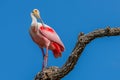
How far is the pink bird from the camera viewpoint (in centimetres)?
1398

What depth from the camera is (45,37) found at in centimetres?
1446

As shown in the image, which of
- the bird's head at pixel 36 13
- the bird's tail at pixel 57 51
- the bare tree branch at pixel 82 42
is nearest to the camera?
the bare tree branch at pixel 82 42

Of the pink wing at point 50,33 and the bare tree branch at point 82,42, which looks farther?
the pink wing at point 50,33

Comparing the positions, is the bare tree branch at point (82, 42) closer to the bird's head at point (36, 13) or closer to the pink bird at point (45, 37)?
the pink bird at point (45, 37)

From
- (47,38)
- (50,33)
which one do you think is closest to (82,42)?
(50,33)

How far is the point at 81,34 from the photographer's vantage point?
1038cm

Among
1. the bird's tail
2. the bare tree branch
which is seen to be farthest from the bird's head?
the bare tree branch

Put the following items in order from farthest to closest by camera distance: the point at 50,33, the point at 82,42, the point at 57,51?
the point at 50,33 → the point at 57,51 → the point at 82,42

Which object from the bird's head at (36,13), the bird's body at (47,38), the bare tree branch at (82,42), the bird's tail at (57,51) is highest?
the bird's head at (36,13)

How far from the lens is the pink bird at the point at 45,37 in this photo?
13977 mm

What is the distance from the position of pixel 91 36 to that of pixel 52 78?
1466 millimetres

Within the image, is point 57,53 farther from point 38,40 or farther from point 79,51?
point 79,51

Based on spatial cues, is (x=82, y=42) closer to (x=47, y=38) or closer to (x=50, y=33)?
(x=50, y=33)

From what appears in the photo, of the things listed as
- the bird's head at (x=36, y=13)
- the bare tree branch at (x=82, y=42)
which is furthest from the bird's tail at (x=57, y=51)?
the bare tree branch at (x=82, y=42)
